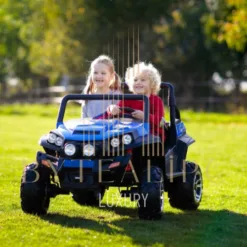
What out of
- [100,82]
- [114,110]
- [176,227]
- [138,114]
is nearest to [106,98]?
[114,110]

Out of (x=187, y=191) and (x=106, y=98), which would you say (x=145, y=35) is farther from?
(x=106, y=98)

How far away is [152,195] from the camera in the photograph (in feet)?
25.0

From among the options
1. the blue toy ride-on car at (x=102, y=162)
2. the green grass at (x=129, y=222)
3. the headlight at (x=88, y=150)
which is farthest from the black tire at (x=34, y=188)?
the headlight at (x=88, y=150)

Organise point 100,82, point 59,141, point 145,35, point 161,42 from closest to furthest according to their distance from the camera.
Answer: point 59,141 → point 100,82 → point 145,35 → point 161,42

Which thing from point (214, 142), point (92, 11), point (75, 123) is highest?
point (92, 11)

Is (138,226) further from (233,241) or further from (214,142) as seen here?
(214,142)

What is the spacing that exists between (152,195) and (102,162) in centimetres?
55

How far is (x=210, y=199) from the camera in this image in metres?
9.83

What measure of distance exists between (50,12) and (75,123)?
33.0 meters

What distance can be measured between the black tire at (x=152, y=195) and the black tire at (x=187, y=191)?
86 cm

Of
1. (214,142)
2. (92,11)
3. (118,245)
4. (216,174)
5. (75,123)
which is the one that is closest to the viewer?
(118,245)

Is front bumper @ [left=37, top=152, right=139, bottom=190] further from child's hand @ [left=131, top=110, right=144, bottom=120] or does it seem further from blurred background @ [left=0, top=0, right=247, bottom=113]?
blurred background @ [left=0, top=0, right=247, bottom=113]

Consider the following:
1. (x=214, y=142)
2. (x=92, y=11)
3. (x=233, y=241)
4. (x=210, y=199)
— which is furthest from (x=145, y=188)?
(x=92, y=11)

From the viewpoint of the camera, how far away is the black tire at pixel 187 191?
28.6 feet
